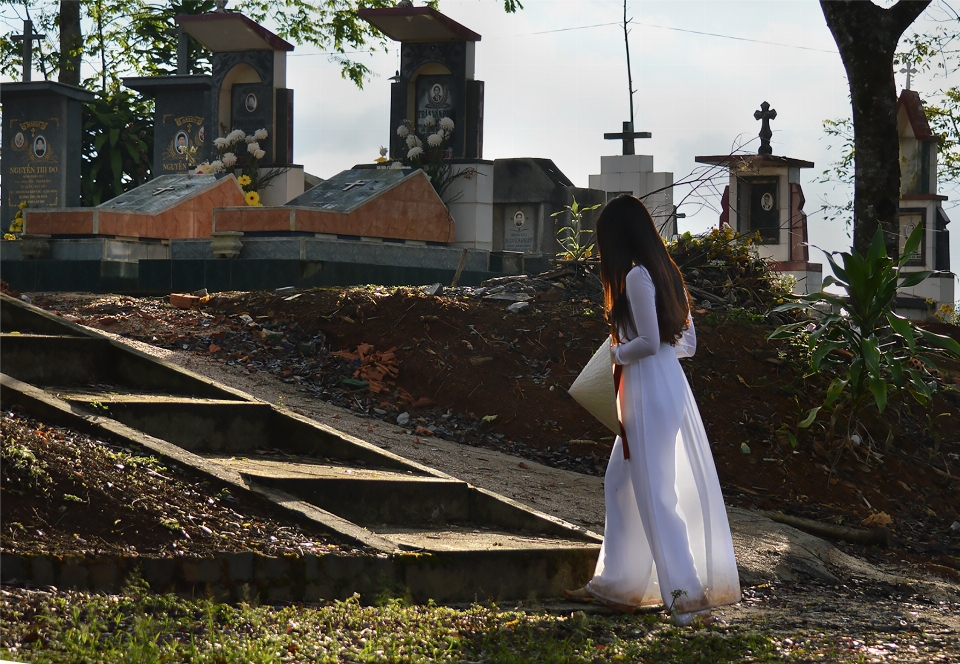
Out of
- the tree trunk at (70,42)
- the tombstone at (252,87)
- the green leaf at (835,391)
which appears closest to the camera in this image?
the green leaf at (835,391)

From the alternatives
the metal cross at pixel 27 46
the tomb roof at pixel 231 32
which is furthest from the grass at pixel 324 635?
the metal cross at pixel 27 46

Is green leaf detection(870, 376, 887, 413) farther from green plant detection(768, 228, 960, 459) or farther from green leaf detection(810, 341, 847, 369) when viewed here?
green leaf detection(810, 341, 847, 369)

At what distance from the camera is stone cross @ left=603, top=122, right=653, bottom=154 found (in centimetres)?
2059

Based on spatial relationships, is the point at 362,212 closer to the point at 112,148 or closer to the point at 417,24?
the point at 417,24

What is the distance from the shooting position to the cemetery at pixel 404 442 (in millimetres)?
3771

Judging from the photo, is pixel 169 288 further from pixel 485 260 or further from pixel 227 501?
pixel 227 501

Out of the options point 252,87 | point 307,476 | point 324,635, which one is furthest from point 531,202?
point 324,635

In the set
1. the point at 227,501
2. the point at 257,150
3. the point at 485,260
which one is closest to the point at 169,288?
the point at 485,260

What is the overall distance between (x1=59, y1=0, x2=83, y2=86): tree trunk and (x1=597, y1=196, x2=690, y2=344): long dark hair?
22.8 metres

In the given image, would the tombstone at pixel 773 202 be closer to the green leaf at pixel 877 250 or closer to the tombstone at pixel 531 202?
the tombstone at pixel 531 202

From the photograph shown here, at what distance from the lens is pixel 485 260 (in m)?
15.4

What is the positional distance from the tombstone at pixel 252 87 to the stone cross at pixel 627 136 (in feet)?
20.5

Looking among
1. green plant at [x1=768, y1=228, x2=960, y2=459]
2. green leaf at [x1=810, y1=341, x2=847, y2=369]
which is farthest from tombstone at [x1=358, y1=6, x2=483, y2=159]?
green leaf at [x1=810, y1=341, x2=847, y2=369]

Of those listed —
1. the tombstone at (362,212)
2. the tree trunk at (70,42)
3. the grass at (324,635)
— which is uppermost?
the tree trunk at (70,42)
